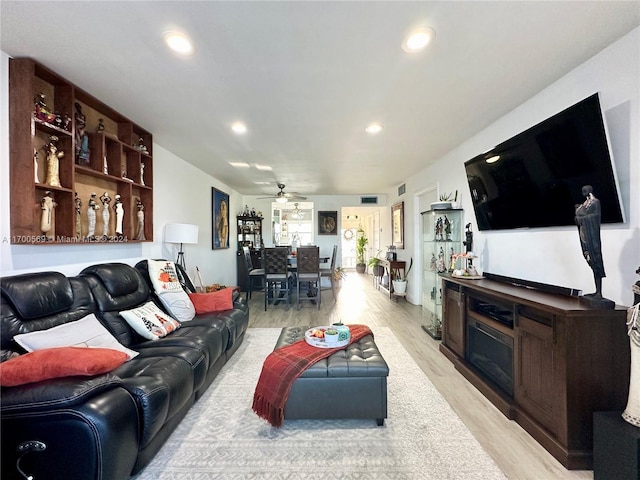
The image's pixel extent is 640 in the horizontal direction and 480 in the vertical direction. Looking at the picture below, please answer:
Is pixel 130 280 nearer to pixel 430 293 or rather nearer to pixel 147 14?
pixel 147 14

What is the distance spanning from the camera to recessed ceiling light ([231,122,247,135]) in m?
3.09

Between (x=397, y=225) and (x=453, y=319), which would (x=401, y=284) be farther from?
(x=453, y=319)

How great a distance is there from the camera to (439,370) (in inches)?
115

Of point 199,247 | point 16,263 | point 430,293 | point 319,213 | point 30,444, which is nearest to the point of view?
point 30,444

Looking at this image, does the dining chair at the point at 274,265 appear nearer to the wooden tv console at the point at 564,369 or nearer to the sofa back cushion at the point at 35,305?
the sofa back cushion at the point at 35,305

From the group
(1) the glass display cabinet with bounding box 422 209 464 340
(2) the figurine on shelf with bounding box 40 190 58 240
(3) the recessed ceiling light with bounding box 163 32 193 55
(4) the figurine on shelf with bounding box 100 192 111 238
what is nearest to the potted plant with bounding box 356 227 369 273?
(1) the glass display cabinet with bounding box 422 209 464 340

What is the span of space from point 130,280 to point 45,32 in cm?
194

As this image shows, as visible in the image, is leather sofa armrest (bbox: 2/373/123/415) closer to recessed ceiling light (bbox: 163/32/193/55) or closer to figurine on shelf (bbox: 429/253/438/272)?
recessed ceiling light (bbox: 163/32/193/55)

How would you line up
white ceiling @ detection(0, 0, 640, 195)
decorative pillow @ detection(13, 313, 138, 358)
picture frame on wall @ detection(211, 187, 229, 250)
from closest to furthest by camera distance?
white ceiling @ detection(0, 0, 640, 195), decorative pillow @ detection(13, 313, 138, 358), picture frame on wall @ detection(211, 187, 229, 250)

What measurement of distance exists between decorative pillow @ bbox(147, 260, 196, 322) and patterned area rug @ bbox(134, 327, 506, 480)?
956mm

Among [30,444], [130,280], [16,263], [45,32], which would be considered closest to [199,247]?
[130,280]

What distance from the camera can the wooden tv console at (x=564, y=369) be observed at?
5.54 ft

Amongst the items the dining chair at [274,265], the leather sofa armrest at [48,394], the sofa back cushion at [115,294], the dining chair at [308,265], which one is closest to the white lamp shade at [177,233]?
the sofa back cushion at [115,294]

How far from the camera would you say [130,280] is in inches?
107
